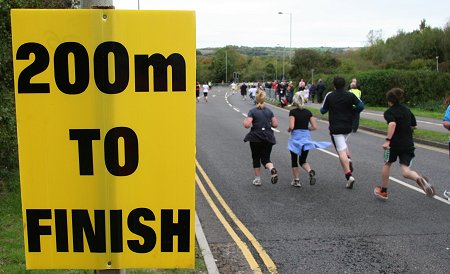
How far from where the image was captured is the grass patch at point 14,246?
4504mm

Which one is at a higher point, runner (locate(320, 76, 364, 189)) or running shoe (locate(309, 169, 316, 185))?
runner (locate(320, 76, 364, 189))

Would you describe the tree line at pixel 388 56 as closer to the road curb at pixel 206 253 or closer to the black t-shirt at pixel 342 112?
the black t-shirt at pixel 342 112

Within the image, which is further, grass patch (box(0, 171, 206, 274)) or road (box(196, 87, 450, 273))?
road (box(196, 87, 450, 273))

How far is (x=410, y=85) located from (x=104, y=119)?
3654 cm

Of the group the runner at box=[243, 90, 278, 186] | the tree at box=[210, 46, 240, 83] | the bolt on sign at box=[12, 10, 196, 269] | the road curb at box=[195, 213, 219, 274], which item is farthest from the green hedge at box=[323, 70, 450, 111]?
the tree at box=[210, 46, 240, 83]

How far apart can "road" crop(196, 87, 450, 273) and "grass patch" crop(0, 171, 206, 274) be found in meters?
0.55

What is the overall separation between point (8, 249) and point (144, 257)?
373 centimetres

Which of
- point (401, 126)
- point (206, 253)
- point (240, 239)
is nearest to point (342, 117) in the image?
point (401, 126)

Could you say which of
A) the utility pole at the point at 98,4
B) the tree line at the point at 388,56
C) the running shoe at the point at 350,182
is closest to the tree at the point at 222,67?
the tree line at the point at 388,56

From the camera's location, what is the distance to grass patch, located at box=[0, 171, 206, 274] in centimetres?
450

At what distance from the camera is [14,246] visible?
511cm

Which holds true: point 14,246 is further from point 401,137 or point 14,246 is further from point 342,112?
point 342,112

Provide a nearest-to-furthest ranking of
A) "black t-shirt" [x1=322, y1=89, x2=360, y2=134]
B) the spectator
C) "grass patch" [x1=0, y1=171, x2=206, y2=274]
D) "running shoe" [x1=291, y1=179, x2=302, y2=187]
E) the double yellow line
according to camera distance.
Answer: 1. "grass patch" [x1=0, y1=171, x2=206, y2=274]
2. the double yellow line
3. "black t-shirt" [x1=322, y1=89, x2=360, y2=134]
4. "running shoe" [x1=291, y1=179, x2=302, y2=187]
5. the spectator

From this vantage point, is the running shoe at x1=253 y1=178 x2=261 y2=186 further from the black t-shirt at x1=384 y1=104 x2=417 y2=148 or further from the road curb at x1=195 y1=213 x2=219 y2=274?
the road curb at x1=195 y1=213 x2=219 y2=274
